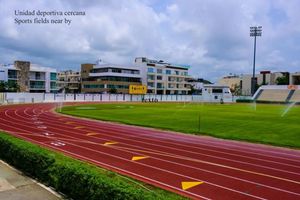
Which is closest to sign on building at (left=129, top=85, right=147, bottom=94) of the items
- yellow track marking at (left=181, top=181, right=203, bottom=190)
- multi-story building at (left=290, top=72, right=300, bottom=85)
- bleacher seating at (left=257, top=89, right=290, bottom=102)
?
bleacher seating at (left=257, top=89, right=290, bottom=102)

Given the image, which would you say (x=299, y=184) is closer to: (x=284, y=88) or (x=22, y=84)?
(x=22, y=84)

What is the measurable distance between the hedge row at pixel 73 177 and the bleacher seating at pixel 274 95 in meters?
99.1

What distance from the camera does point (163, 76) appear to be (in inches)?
5000

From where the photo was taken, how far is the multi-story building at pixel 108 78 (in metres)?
111

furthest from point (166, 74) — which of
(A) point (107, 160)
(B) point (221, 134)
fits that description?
(A) point (107, 160)

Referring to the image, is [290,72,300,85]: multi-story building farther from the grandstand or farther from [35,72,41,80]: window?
[35,72,41,80]: window

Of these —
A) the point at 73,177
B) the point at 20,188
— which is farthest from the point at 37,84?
the point at 73,177

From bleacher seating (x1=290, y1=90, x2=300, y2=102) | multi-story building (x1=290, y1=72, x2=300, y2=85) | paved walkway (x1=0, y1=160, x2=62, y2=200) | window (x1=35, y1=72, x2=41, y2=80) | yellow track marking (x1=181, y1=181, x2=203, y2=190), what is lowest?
yellow track marking (x1=181, y1=181, x2=203, y2=190)

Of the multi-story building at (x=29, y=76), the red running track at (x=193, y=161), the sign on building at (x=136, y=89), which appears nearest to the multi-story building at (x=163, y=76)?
the sign on building at (x=136, y=89)

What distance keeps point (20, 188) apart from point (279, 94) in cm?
10550

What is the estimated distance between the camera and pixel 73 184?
850 centimetres

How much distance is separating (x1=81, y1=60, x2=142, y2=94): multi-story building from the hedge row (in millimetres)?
98994

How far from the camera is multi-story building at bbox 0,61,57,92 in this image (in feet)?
284

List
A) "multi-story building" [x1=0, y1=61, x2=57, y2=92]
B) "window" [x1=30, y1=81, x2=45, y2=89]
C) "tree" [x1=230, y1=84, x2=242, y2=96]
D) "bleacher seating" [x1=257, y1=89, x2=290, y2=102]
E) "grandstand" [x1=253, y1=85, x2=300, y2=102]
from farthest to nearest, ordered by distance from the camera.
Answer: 1. "tree" [x1=230, y1=84, x2=242, y2=96]
2. "bleacher seating" [x1=257, y1=89, x2=290, y2=102]
3. "grandstand" [x1=253, y1=85, x2=300, y2=102]
4. "window" [x1=30, y1=81, x2=45, y2=89]
5. "multi-story building" [x1=0, y1=61, x2=57, y2=92]
